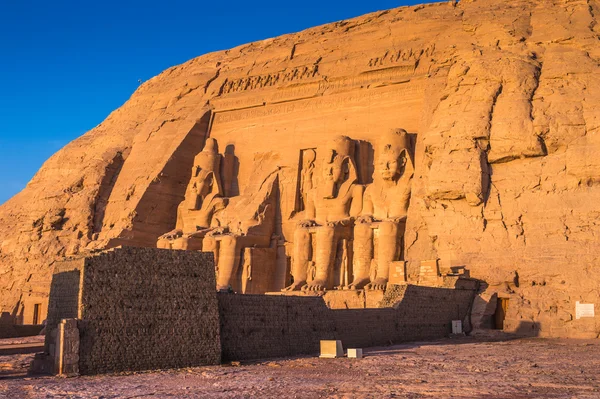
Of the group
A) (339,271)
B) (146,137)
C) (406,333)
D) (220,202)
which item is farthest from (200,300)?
(146,137)

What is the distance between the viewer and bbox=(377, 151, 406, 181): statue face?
18.9 metres

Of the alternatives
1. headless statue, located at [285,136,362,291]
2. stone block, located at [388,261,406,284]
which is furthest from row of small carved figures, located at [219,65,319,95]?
stone block, located at [388,261,406,284]

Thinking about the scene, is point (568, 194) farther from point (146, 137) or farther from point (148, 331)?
point (146, 137)

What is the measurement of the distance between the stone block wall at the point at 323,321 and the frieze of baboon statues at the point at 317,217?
2.08 m

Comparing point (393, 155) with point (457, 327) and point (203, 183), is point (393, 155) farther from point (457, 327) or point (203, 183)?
point (203, 183)

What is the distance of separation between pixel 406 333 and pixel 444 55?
871 cm

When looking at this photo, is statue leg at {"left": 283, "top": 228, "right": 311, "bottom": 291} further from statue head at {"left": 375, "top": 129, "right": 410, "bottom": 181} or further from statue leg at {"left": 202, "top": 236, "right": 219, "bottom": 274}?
statue head at {"left": 375, "top": 129, "right": 410, "bottom": 181}

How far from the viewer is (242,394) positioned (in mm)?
7895

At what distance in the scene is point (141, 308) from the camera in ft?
34.0

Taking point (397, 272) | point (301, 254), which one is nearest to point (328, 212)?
point (301, 254)

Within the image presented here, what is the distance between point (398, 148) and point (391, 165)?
1.73 feet

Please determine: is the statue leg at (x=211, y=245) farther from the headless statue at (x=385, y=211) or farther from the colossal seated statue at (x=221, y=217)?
the headless statue at (x=385, y=211)

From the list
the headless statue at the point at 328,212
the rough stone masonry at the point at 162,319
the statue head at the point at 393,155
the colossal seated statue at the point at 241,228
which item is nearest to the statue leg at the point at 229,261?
the colossal seated statue at the point at 241,228

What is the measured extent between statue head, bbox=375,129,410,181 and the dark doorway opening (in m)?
5.01
